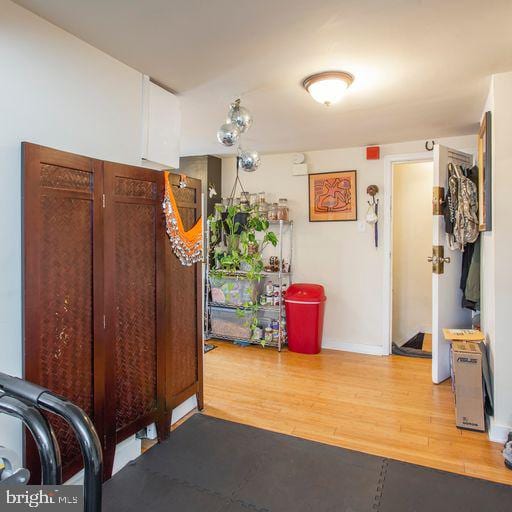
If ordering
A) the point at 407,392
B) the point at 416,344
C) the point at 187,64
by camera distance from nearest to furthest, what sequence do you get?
Result: 1. the point at 187,64
2. the point at 407,392
3. the point at 416,344

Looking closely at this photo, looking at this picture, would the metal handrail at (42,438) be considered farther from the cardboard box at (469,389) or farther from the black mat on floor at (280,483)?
the cardboard box at (469,389)

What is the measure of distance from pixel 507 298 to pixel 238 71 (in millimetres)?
2149

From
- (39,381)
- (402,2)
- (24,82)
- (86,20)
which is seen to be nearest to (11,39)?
(24,82)

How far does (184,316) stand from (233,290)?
180 centimetres

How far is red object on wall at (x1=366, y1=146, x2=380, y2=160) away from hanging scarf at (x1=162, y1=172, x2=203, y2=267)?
2.26m

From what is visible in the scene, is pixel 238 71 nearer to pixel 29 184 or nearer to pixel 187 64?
pixel 187 64

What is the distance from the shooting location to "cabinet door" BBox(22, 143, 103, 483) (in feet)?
5.27

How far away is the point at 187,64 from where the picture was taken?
2184 mm

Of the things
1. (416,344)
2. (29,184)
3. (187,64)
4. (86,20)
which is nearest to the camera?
(29,184)

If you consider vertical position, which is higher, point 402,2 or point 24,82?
point 402,2

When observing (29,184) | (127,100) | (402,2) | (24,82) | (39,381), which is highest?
(402,2)

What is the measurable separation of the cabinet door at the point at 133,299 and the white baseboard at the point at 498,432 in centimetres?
208

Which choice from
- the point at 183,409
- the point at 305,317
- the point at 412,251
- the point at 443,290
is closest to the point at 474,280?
the point at 443,290

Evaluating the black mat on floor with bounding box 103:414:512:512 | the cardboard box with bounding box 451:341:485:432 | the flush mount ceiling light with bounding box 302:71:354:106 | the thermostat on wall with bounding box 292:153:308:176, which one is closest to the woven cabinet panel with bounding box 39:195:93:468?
the black mat on floor with bounding box 103:414:512:512
